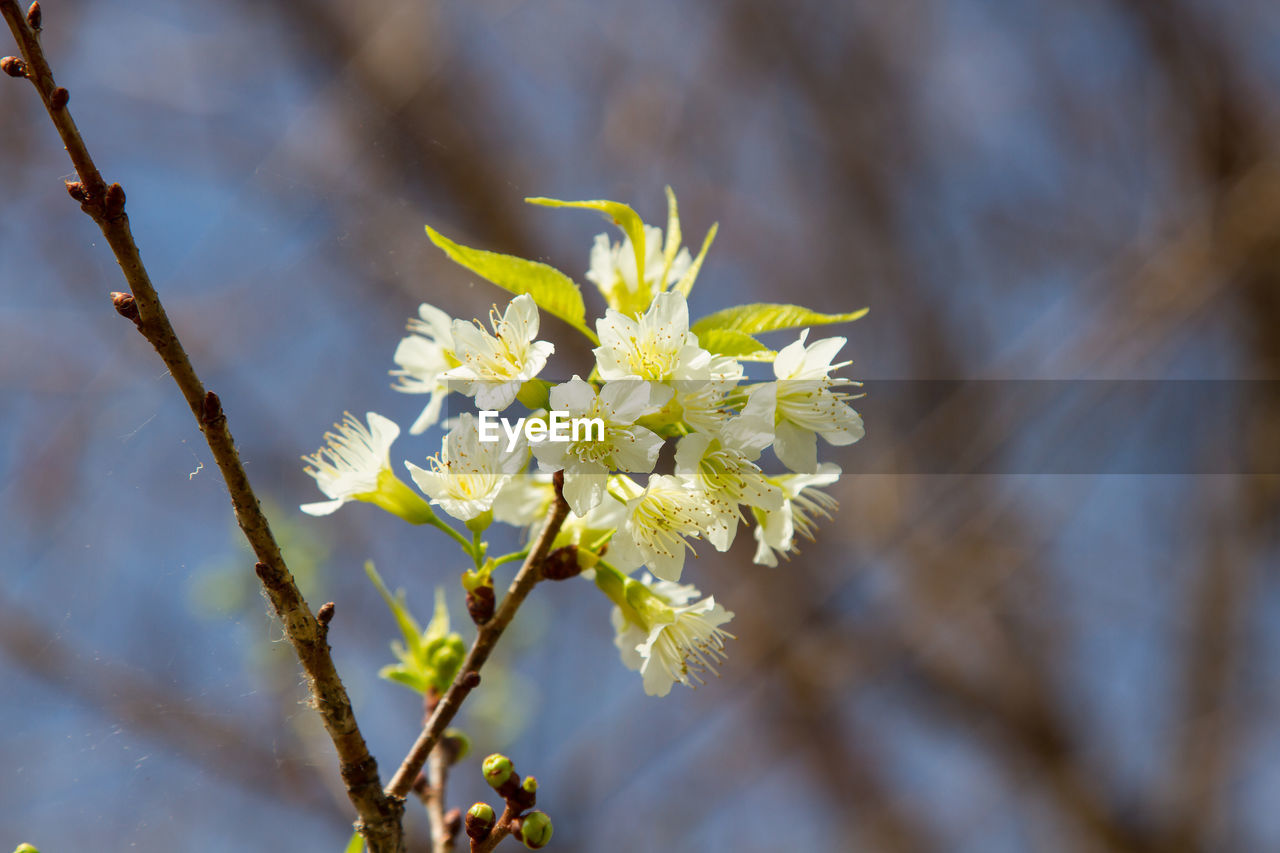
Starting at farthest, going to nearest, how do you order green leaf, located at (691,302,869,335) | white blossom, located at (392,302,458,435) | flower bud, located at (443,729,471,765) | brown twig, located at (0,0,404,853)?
1. flower bud, located at (443,729,471,765)
2. white blossom, located at (392,302,458,435)
3. green leaf, located at (691,302,869,335)
4. brown twig, located at (0,0,404,853)

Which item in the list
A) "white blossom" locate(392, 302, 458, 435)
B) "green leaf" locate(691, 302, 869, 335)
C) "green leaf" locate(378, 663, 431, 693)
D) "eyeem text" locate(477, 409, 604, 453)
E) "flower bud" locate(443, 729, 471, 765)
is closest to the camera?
"eyeem text" locate(477, 409, 604, 453)

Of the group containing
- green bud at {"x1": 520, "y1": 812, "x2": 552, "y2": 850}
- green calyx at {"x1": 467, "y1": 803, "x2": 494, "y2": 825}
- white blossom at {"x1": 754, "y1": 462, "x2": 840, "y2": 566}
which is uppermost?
white blossom at {"x1": 754, "y1": 462, "x2": 840, "y2": 566}

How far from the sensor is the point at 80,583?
3.12 meters

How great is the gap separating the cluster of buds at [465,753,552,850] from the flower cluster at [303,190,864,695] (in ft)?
0.66

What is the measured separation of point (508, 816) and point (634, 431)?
1.53 feet

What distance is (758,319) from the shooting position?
106cm

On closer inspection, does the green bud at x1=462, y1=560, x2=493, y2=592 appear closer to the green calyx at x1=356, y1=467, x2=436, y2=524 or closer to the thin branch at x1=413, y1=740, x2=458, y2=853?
the green calyx at x1=356, y1=467, x2=436, y2=524

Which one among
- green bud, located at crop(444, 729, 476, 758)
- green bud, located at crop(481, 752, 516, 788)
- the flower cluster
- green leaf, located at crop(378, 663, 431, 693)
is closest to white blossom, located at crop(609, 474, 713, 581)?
the flower cluster

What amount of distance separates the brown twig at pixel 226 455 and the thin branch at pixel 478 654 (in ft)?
0.10

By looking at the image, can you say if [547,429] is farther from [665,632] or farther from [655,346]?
[665,632]

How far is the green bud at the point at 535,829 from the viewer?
3.31 feet

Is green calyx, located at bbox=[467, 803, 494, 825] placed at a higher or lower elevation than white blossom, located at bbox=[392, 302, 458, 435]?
lower

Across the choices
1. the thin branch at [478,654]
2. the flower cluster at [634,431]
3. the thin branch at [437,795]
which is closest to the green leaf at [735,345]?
the flower cluster at [634,431]

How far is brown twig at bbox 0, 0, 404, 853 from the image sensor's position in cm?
77
